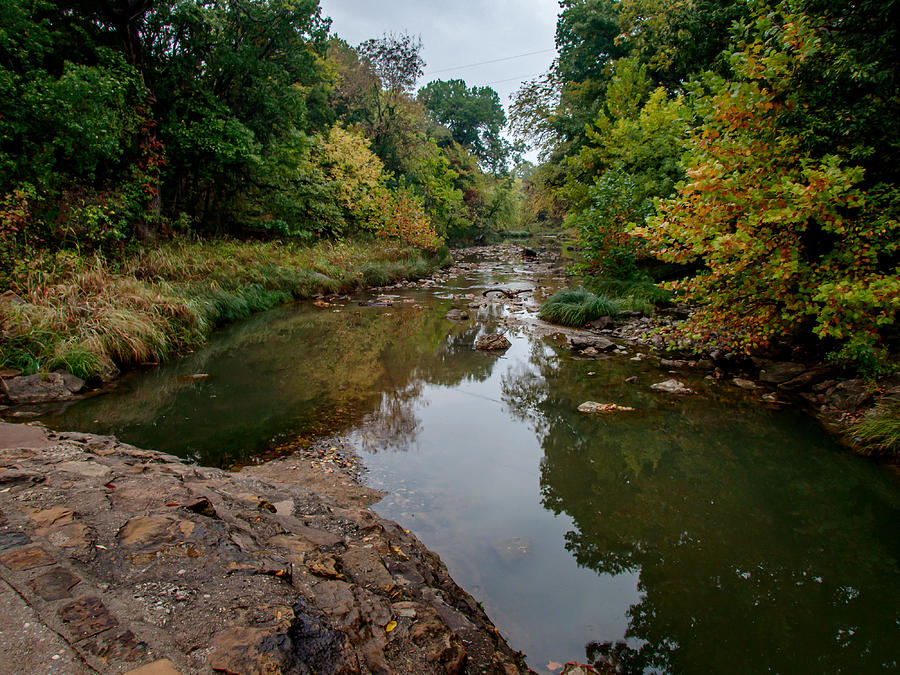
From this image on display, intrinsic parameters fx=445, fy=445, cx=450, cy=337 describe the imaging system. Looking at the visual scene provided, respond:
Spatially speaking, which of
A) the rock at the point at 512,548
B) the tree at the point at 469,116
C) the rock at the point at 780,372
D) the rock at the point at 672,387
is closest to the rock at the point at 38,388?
the rock at the point at 512,548

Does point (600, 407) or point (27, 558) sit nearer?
point (27, 558)

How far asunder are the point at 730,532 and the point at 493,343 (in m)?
5.82

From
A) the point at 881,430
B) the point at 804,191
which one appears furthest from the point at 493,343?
the point at 881,430

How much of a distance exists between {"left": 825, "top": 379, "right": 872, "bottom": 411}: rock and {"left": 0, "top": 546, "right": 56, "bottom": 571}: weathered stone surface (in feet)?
23.8

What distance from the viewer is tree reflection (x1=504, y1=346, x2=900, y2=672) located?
8.30 feet

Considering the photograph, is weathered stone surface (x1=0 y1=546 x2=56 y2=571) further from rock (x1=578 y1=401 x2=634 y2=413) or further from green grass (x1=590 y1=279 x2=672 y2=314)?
green grass (x1=590 y1=279 x2=672 y2=314)

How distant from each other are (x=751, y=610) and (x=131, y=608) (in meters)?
3.26

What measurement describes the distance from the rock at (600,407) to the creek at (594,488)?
0.54 ft

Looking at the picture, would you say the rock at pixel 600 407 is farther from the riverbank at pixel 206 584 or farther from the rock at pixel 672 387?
the riverbank at pixel 206 584

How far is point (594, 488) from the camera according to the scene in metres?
4.14

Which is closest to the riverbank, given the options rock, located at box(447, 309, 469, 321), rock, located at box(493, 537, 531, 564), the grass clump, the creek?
rock, located at box(493, 537, 531, 564)

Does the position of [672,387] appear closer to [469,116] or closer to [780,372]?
[780,372]

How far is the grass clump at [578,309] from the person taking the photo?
35.2 ft

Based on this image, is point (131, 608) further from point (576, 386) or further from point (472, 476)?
point (576, 386)
